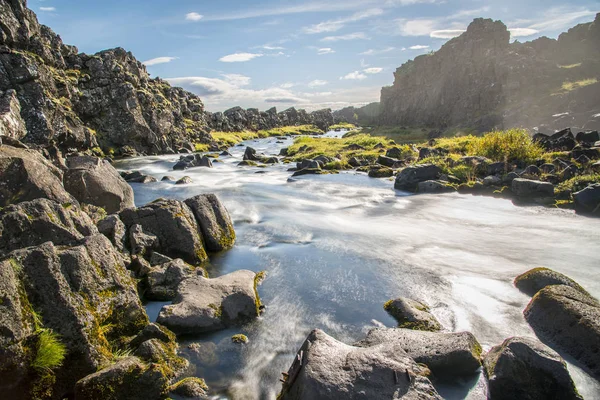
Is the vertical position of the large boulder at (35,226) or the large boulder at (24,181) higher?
the large boulder at (24,181)

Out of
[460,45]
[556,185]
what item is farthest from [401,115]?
[556,185]

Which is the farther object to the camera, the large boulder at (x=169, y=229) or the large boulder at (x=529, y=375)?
the large boulder at (x=169, y=229)

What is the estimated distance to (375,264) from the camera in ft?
45.6

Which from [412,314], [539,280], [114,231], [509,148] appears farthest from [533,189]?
[114,231]

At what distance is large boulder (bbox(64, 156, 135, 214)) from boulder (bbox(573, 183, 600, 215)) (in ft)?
76.6

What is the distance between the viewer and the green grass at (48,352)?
608 cm

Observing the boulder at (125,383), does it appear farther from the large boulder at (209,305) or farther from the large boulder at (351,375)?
the large boulder at (351,375)

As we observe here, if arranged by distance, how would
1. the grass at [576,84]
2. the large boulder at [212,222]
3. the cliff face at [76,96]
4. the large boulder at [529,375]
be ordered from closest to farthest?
1. the large boulder at [529,375]
2. the large boulder at [212,222]
3. the cliff face at [76,96]
4. the grass at [576,84]

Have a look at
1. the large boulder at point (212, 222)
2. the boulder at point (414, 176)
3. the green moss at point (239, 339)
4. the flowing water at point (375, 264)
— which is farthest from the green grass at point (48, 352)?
the boulder at point (414, 176)

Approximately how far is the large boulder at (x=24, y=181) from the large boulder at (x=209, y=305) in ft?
16.8

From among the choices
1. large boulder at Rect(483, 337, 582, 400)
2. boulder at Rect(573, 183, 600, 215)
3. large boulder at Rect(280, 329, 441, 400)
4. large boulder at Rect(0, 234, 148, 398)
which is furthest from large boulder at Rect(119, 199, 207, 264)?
boulder at Rect(573, 183, 600, 215)

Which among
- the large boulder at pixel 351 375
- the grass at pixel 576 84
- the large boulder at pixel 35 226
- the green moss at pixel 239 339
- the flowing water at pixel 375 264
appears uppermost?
the grass at pixel 576 84

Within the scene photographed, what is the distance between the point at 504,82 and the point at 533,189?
8081cm

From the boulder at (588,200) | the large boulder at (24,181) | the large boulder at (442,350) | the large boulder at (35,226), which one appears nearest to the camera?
the large boulder at (442,350)
